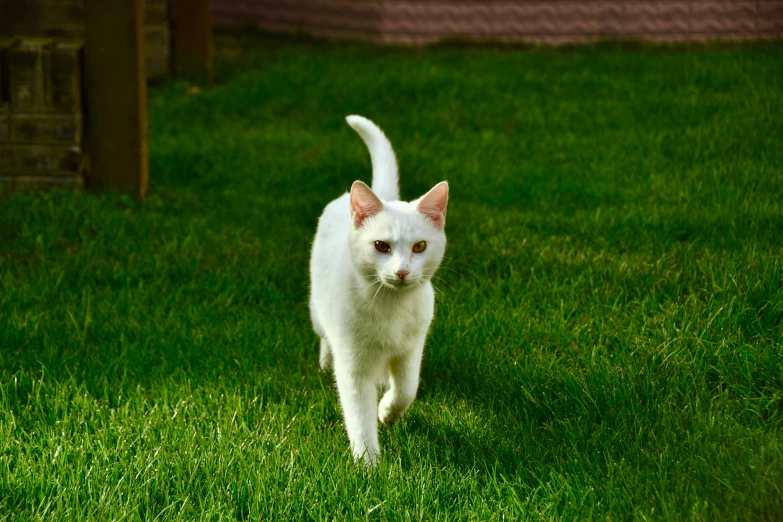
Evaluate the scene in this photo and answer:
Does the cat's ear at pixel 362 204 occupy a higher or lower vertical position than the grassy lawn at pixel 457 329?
higher

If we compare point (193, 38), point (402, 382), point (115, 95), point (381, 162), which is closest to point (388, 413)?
point (402, 382)

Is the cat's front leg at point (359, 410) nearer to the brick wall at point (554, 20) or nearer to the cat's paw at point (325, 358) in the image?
the cat's paw at point (325, 358)

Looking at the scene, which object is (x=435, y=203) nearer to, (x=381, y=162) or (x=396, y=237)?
(x=396, y=237)

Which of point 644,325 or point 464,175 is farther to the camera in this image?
point 464,175

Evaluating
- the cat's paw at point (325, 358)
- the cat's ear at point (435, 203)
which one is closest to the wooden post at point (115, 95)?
the cat's paw at point (325, 358)

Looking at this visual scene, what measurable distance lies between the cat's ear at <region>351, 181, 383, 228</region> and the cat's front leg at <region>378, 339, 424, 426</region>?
20.4 inches

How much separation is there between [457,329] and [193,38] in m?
6.65

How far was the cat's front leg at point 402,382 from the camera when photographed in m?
3.00

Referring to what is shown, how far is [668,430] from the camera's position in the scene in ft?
9.04

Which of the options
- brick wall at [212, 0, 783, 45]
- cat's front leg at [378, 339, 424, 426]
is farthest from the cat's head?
brick wall at [212, 0, 783, 45]

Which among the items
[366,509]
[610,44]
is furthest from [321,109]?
[366,509]

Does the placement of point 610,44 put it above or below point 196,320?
above

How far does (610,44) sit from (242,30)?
573 centimetres

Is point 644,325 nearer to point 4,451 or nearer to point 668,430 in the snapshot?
point 668,430
